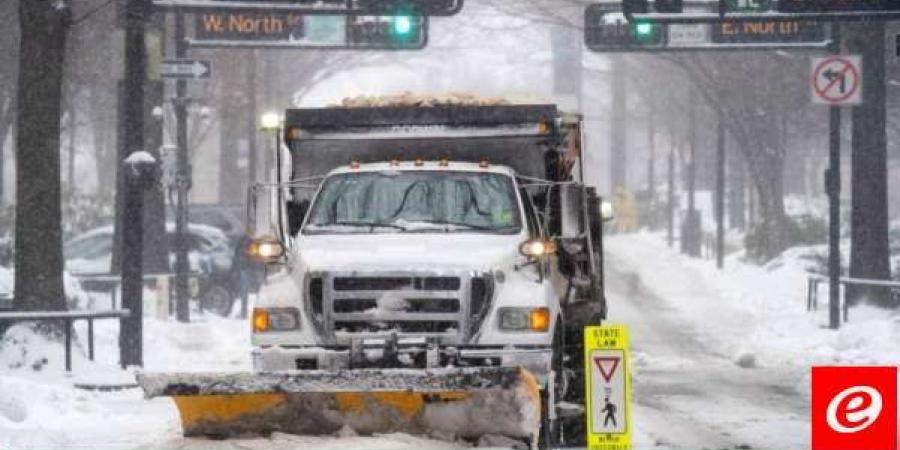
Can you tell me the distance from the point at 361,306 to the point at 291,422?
119cm

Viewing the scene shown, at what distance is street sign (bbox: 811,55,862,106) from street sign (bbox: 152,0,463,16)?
5867 millimetres

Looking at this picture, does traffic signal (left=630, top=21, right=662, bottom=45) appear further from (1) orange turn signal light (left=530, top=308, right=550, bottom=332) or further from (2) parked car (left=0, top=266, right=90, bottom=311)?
(1) orange turn signal light (left=530, top=308, right=550, bottom=332)

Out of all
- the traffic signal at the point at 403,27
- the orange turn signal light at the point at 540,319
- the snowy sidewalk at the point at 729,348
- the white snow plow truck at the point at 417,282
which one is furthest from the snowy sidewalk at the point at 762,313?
the orange turn signal light at the point at 540,319

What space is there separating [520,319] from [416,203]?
166cm

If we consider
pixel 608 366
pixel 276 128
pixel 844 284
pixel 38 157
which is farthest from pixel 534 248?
pixel 844 284

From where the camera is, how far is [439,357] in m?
13.2

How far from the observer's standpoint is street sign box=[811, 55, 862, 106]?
26.3 metres

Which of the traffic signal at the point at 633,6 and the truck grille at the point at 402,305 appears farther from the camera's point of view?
the traffic signal at the point at 633,6

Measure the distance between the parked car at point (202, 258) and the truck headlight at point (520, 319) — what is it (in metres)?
19.7

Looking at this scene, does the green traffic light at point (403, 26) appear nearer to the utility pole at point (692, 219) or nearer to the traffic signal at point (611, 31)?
the traffic signal at point (611, 31)

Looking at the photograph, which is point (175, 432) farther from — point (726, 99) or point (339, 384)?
point (726, 99)

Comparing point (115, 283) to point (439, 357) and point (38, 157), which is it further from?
point (439, 357)

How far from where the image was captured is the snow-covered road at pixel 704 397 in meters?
15.7

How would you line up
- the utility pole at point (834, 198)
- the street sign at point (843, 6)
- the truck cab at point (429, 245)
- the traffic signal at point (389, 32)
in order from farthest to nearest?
the traffic signal at point (389, 32) → the utility pole at point (834, 198) → the street sign at point (843, 6) → the truck cab at point (429, 245)
